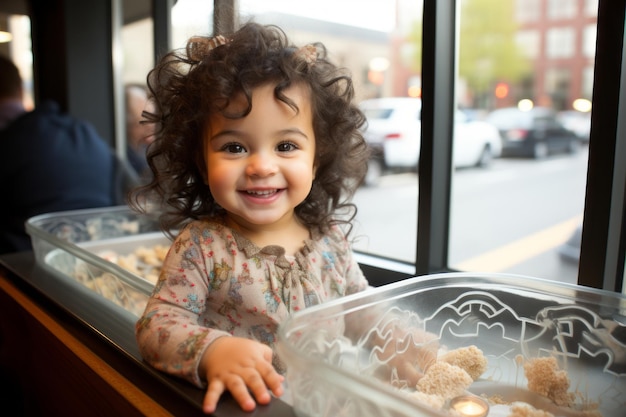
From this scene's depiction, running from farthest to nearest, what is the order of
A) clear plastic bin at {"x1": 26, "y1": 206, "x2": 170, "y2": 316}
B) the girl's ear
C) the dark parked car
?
the dark parked car, clear plastic bin at {"x1": 26, "y1": 206, "x2": 170, "y2": 316}, the girl's ear

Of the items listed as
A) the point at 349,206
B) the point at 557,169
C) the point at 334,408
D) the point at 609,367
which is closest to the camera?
the point at 334,408

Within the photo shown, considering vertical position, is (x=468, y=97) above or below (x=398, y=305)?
above

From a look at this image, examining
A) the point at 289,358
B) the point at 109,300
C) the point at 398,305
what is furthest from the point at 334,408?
the point at 109,300

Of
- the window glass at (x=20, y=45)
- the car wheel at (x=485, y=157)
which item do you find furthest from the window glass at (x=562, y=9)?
the window glass at (x=20, y=45)

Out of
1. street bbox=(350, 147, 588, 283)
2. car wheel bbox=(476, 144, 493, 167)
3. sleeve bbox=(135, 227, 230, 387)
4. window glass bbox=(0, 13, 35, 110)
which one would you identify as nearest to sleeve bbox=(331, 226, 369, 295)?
sleeve bbox=(135, 227, 230, 387)

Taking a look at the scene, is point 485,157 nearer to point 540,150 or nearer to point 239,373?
point 540,150

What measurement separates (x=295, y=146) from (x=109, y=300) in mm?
564

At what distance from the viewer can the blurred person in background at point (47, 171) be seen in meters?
2.13

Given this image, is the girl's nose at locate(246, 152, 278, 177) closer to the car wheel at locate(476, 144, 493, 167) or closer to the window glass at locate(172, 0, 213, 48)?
the window glass at locate(172, 0, 213, 48)

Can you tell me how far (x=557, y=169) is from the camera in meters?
2.21

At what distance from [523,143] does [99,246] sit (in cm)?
171

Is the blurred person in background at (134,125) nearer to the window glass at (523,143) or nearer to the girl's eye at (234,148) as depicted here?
the window glass at (523,143)

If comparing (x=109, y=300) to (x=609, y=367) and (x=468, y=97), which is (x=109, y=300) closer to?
(x=609, y=367)

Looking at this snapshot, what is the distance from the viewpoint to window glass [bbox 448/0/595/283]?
1729 mm
